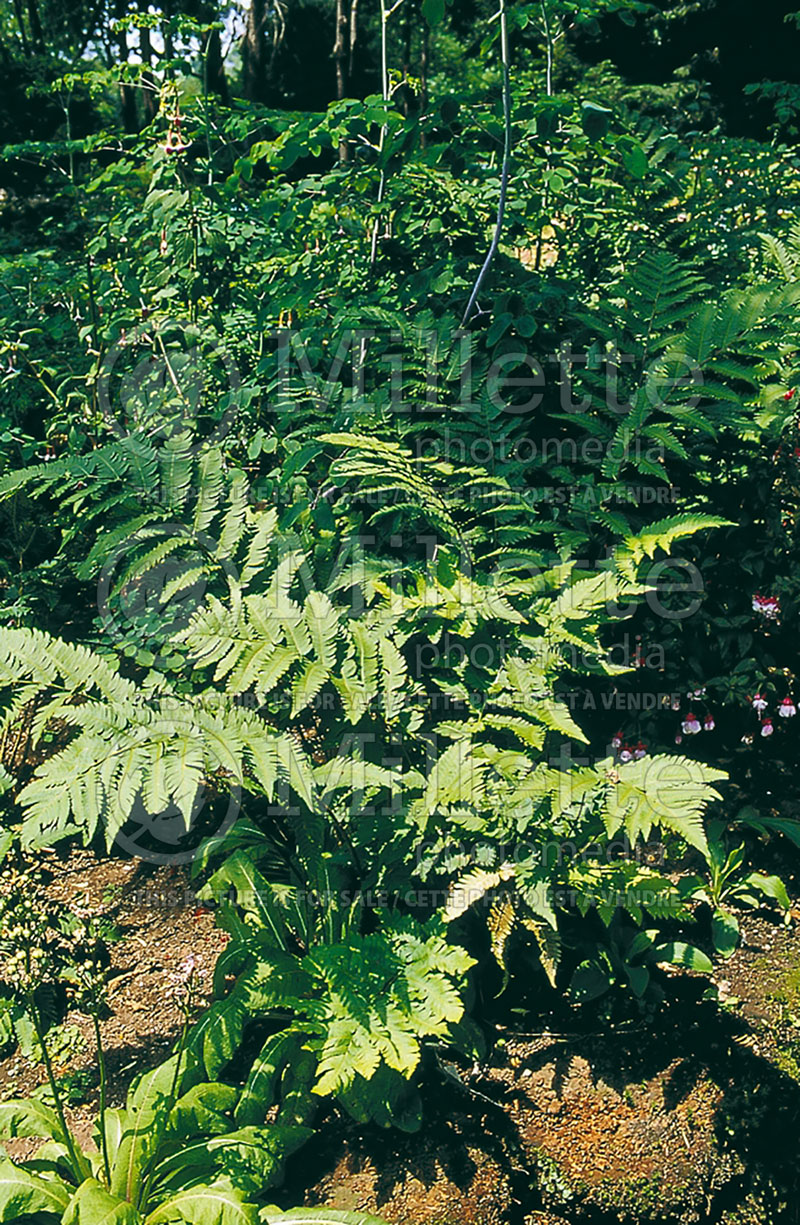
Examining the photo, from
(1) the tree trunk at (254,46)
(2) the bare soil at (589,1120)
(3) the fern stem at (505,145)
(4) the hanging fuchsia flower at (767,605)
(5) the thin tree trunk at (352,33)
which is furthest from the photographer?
(1) the tree trunk at (254,46)

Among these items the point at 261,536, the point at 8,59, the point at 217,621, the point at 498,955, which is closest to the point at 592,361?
the point at 261,536

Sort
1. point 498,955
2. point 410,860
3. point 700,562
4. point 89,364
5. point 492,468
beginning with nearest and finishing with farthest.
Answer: point 498,955
point 410,860
point 492,468
point 700,562
point 89,364

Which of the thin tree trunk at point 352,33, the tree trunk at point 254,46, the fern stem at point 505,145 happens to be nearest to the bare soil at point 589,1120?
the fern stem at point 505,145

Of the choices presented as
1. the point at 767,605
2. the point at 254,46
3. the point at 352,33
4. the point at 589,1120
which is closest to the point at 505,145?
the point at 767,605

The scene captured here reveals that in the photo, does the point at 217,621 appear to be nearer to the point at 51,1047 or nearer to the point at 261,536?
the point at 261,536

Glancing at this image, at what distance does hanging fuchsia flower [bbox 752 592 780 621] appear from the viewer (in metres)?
2.81

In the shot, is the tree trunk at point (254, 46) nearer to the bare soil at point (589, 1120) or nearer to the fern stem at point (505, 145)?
the fern stem at point (505, 145)

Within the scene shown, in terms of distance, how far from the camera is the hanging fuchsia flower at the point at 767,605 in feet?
9.22

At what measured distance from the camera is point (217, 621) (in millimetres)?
2244

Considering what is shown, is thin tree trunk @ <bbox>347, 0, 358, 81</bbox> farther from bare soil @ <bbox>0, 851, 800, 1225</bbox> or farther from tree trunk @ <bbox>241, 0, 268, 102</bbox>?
bare soil @ <bbox>0, 851, 800, 1225</bbox>

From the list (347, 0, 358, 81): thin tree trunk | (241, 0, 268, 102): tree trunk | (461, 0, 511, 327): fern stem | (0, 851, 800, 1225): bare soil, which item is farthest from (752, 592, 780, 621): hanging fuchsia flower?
(241, 0, 268, 102): tree trunk

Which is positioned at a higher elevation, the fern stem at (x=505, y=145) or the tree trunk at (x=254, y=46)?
the tree trunk at (x=254, y=46)

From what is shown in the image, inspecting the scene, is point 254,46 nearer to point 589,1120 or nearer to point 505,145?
point 505,145

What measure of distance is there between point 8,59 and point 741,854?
43.9 ft
